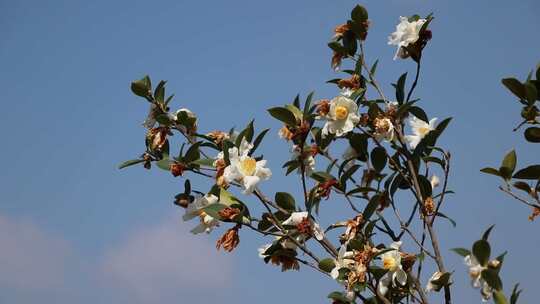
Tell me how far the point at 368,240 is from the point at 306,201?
0.21 m

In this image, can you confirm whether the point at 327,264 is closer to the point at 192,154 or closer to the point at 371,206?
the point at 371,206

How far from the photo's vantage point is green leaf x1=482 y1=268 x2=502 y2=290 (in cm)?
140

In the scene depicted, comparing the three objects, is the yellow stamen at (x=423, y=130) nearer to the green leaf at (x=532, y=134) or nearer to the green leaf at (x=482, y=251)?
the green leaf at (x=532, y=134)

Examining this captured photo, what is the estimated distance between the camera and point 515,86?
1.65 meters

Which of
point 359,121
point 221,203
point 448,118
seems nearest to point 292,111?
point 359,121

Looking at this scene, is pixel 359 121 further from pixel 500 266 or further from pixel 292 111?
pixel 500 266

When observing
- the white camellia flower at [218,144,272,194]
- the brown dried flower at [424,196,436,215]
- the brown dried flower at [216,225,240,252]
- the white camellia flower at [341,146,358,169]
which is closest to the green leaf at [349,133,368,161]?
the white camellia flower at [341,146,358,169]

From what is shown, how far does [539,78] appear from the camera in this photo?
64.8 inches

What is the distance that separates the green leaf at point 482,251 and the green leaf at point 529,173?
1.29 feet

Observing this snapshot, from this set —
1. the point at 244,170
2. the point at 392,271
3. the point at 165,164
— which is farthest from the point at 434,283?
the point at 165,164

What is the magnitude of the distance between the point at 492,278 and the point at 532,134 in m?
0.50

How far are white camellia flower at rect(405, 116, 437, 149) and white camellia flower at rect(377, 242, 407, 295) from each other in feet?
1.12

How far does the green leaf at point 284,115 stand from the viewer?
1659 mm

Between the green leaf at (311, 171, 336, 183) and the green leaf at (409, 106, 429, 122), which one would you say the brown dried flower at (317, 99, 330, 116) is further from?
the green leaf at (409, 106, 429, 122)
